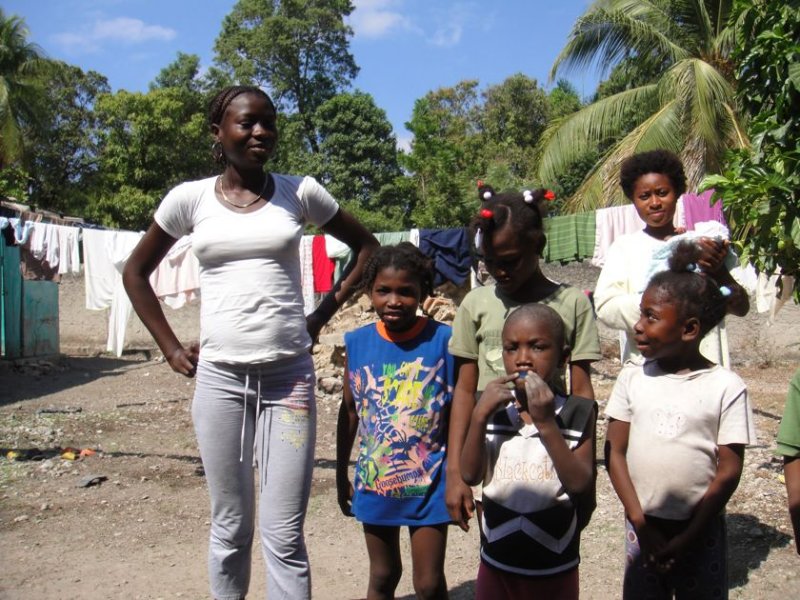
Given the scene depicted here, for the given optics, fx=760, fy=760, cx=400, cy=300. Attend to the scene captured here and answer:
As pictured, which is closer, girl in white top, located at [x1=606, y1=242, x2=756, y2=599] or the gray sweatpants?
girl in white top, located at [x1=606, y1=242, x2=756, y2=599]

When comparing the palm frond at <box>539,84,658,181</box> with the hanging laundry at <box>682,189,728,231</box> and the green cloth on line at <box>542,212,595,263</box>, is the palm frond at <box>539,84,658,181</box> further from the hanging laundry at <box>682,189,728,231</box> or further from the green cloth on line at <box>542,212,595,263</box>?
the hanging laundry at <box>682,189,728,231</box>

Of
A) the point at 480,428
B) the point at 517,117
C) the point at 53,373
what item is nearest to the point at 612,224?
the point at 480,428

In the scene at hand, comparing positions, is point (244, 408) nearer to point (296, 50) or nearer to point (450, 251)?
point (450, 251)

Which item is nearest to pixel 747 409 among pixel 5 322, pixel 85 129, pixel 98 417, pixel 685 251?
pixel 685 251

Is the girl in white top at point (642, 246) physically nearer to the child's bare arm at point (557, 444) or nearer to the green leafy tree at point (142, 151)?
the child's bare arm at point (557, 444)

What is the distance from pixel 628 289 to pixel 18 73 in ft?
88.5

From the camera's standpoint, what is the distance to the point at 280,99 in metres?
27.9

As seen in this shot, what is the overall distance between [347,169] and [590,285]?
43.2 feet

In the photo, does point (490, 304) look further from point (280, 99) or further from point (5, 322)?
point (280, 99)

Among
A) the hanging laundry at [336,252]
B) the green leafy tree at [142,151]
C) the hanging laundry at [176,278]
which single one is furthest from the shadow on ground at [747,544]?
the green leafy tree at [142,151]

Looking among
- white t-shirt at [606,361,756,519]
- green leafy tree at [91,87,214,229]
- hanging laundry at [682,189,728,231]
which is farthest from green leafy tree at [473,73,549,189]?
white t-shirt at [606,361,756,519]

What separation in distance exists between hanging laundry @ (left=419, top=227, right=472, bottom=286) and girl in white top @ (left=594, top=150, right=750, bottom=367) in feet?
19.9

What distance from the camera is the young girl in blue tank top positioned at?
2471 mm

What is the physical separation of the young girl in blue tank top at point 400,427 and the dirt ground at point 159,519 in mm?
1063
